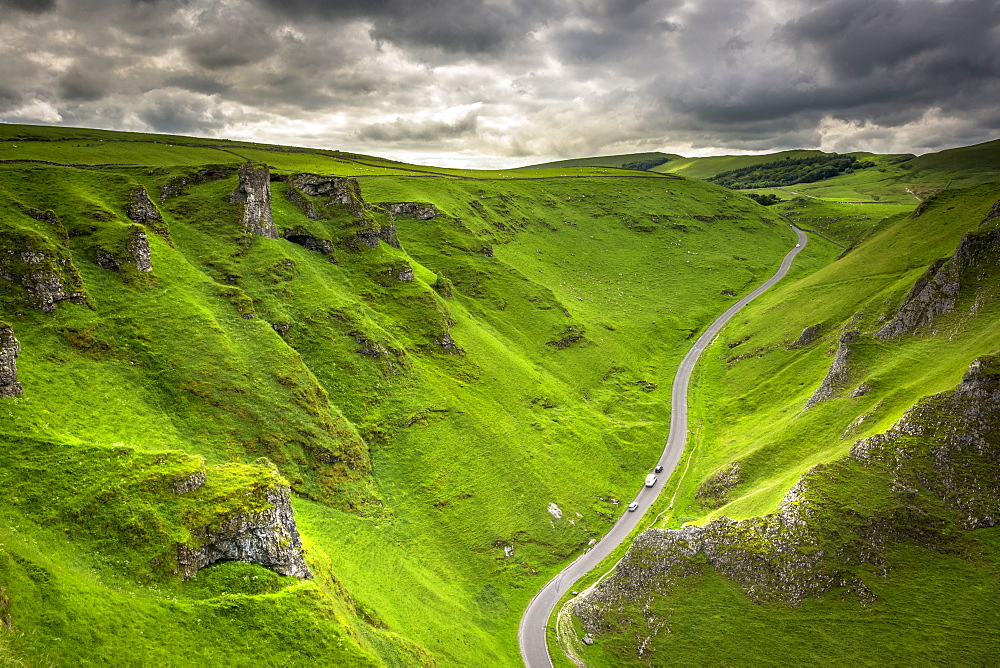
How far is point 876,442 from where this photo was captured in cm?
5734

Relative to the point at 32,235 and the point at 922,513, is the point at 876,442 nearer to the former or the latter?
the point at 922,513

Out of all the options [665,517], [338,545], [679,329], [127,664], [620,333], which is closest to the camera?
[127,664]

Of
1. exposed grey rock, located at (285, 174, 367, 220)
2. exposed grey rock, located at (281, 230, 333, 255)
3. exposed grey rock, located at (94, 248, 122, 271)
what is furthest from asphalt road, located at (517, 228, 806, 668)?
exposed grey rock, located at (285, 174, 367, 220)

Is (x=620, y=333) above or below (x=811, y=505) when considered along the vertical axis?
above

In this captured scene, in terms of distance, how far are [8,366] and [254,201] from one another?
5776cm

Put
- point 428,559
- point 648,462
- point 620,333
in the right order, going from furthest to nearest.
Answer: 1. point 620,333
2. point 648,462
3. point 428,559

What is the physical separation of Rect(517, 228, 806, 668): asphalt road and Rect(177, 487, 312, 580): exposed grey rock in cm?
3132

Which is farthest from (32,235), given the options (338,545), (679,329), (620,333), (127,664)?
(679,329)

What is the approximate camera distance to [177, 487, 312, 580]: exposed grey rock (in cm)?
3534

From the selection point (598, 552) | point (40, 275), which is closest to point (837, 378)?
point (598, 552)

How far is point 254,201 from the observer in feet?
307

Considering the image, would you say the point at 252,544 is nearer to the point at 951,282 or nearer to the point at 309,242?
the point at 309,242

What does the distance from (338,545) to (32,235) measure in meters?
49.0

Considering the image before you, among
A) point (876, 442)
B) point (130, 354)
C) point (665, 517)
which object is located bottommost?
point (665, 517)
